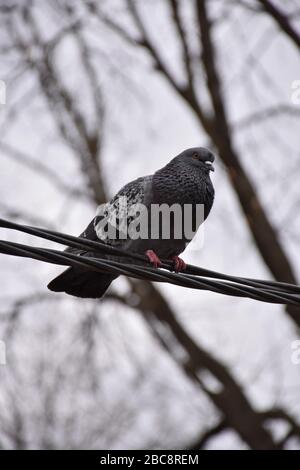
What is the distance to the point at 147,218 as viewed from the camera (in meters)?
4.76

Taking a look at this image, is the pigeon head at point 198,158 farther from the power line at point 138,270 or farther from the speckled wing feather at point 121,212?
the power line at point 138,270

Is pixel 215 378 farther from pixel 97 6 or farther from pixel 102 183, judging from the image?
pixel 97 6

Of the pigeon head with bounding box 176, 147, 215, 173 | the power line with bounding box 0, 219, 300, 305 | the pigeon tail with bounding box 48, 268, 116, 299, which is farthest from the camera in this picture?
the pigeon head with bounding box 176, 147, 215, 173

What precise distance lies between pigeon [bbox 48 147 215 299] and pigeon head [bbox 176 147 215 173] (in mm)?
10

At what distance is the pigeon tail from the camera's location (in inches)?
187

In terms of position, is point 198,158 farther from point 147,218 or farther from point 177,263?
point 177,263

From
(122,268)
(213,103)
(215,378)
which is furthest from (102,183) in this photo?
(122,268)

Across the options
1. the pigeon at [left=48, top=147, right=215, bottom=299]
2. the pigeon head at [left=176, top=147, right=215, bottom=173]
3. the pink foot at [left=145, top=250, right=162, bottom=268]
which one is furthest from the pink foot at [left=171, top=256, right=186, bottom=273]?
the pigeon head at [left=176, top=147, right=215, bottom=173]

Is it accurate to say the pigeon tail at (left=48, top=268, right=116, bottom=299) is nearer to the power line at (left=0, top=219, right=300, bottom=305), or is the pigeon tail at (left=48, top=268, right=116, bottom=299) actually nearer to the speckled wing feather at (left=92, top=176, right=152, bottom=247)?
the speckled wing feather at (left=92, top=176, right=152, bottom=247)

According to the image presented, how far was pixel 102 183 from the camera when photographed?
960cm

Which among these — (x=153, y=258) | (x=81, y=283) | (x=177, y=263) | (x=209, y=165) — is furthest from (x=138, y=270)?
(x=209, y=165)

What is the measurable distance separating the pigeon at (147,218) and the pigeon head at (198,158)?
0.03 ft

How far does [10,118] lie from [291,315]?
3.49 meters

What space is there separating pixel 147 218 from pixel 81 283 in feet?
1.79
